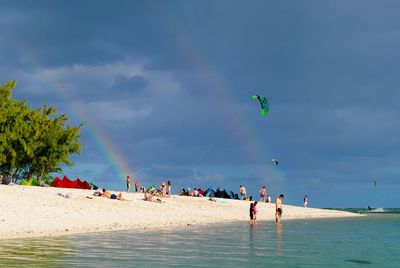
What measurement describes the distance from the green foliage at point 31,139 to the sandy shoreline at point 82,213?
65.3ft

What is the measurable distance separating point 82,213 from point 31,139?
1272 inches

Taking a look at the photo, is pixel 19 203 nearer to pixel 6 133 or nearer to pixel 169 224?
pixel 169 224

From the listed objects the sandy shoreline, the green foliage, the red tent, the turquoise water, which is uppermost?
the green foliage

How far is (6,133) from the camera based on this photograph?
62125 millimetres

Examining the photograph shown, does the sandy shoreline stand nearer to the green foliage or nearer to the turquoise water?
the turquoise water

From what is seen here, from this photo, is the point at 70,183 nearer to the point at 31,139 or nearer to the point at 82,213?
the point at 31,139

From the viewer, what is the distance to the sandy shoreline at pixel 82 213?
29.3 meters

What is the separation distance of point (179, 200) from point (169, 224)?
635 inches

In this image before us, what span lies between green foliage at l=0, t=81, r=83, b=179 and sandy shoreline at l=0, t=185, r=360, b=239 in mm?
19903

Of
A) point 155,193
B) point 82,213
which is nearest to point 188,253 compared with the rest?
point 82,213

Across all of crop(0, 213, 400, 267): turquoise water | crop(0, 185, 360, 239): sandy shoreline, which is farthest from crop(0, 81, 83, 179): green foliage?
crop(0, 213, 400, 267): turquoise water

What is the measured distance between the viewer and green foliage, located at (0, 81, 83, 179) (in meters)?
63.1

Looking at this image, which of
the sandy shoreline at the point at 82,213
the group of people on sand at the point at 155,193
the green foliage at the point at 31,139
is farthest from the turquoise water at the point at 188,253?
the green foliage at the point at 31,139

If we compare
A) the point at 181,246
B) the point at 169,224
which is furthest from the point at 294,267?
the point at 169,224
